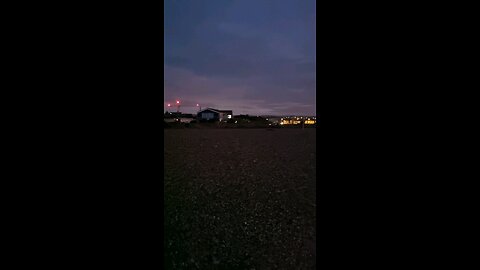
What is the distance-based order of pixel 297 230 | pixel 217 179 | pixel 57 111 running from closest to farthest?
pixel 57 111 < pixel 297 230 < pixel 217 179

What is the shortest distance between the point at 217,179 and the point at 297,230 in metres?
2.64

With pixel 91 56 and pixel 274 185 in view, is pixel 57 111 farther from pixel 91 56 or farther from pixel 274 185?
pixel 274 185

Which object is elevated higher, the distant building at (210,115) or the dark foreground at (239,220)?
the distant building at (210,115)

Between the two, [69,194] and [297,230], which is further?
[297,230]

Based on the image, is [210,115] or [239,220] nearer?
[239,220]

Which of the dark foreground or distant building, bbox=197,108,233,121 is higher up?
distant building, bbox=197,108,233,121

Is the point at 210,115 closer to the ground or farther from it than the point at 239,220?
farther from it

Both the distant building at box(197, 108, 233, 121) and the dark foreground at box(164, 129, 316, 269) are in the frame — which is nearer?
the dark foreground at box(164, 129, 316, 269)

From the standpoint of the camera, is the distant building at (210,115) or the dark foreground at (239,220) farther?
the distant building at (210,115)
